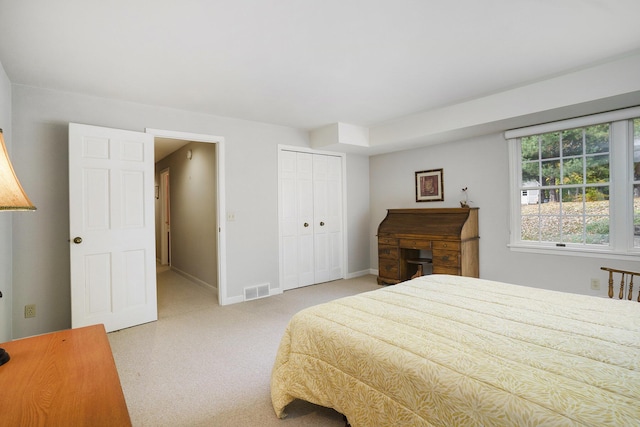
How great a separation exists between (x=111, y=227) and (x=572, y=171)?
4892 millimetres

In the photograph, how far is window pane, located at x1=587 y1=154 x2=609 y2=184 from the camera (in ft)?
10.5

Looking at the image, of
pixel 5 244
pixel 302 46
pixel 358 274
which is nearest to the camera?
pixel 302 46

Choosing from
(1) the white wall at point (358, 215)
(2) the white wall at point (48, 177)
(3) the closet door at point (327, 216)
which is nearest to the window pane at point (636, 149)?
(1) the white wall at point (358, 215)

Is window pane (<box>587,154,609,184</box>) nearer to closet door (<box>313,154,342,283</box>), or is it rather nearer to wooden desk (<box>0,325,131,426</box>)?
closet door (<box>313,154,342,283</box>)

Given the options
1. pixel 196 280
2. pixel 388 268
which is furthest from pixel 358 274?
pixel 196 280

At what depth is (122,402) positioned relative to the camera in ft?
2.94

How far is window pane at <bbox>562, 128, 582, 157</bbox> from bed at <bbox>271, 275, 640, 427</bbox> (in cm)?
223

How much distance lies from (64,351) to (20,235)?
242cm

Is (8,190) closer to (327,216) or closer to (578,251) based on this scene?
(327,216)

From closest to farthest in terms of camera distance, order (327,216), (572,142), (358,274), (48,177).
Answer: (48,177), (572,142), (327,216), (358,274)

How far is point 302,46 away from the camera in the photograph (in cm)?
230

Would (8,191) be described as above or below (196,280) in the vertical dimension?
above

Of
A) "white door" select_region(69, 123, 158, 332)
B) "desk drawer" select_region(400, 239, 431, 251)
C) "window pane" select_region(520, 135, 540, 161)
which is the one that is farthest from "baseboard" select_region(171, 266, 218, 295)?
"window pane" select_region(520, 135, 540, 161)

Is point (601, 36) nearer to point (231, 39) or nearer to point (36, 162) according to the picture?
point (231, 39)
